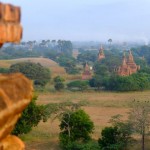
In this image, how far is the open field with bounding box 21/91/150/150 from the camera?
2168 cm

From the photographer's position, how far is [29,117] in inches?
836

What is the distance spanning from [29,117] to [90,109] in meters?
11.8

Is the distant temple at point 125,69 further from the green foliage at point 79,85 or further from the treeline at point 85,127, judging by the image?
the treeline at point 85,127

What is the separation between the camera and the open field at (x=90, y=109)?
21.7 meters

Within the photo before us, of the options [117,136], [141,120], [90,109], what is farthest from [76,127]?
[90,109]

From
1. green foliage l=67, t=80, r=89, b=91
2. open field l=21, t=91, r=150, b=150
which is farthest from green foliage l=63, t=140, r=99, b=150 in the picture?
green foliage l=67, t=80, r=89, b=91

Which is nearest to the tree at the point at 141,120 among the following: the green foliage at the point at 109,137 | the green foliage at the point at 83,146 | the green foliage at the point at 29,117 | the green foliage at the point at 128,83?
the green foliage at the point at 109,137

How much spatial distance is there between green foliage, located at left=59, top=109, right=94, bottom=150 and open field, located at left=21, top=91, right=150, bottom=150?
0.96 metres

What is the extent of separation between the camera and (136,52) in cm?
11456

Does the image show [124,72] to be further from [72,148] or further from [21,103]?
[21,103]

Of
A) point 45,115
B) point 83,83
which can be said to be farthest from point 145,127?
point 83,83

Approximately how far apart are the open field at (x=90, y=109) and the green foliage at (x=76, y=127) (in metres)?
0.96

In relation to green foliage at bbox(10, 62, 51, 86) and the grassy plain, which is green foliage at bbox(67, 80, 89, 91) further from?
green foliage at bbox(10, 62, 51, 86)

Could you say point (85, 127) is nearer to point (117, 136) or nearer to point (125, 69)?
point (117, 136)
